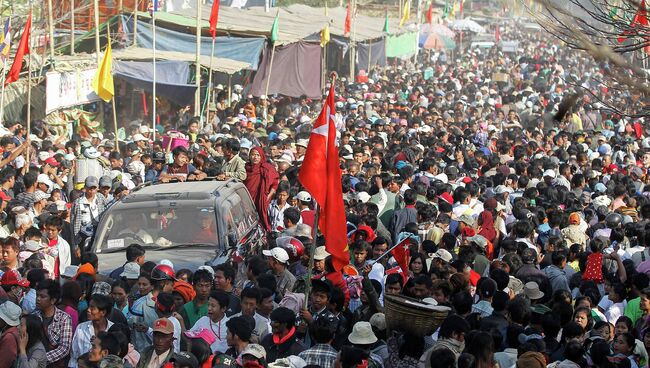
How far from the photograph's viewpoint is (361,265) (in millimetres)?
9578

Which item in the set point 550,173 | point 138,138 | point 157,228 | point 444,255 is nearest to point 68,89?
point 138,138

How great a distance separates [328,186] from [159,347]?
232 cm

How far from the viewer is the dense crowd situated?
688 centimetres

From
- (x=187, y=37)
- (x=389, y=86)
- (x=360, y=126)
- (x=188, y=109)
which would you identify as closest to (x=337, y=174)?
(x=360, y=126)

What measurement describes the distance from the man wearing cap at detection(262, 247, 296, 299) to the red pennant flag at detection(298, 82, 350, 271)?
54 centimetres

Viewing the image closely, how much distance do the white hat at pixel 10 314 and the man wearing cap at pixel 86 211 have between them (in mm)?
4511

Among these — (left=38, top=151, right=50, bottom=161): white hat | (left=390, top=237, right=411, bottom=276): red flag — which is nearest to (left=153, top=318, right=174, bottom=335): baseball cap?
(left=390, top=237, right=411, bottom=276): red flag

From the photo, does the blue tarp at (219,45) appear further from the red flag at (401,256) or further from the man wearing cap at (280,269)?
the man wearing cap at (280,269)

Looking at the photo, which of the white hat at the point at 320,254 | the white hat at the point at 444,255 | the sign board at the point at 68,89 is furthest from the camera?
the sign board at the point at 68,89

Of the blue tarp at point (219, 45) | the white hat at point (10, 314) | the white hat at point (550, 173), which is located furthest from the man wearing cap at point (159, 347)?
the blue tarp at point (219, 45)

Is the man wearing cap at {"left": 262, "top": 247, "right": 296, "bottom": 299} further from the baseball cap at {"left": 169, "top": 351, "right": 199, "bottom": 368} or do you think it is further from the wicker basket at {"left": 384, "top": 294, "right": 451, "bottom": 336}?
the baseball cap at {"left": 169, "top": 351, "right": 199, "bottom": 368}

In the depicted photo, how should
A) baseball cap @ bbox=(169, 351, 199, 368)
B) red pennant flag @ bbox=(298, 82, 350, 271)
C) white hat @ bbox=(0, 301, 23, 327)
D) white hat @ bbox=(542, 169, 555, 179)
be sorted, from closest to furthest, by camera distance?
baseball cap @ bbox=(169, 351, 199, 368) → white hat @ bbox=(0, 301, 23, 327) → red pennant flag @ bbox=(298, 82, 350, 271) → white hat @ bbox=(542, 169, 555, 179)

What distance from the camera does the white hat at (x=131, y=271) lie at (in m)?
8.81

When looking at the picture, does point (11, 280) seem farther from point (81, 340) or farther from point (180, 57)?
point (180, 57)
